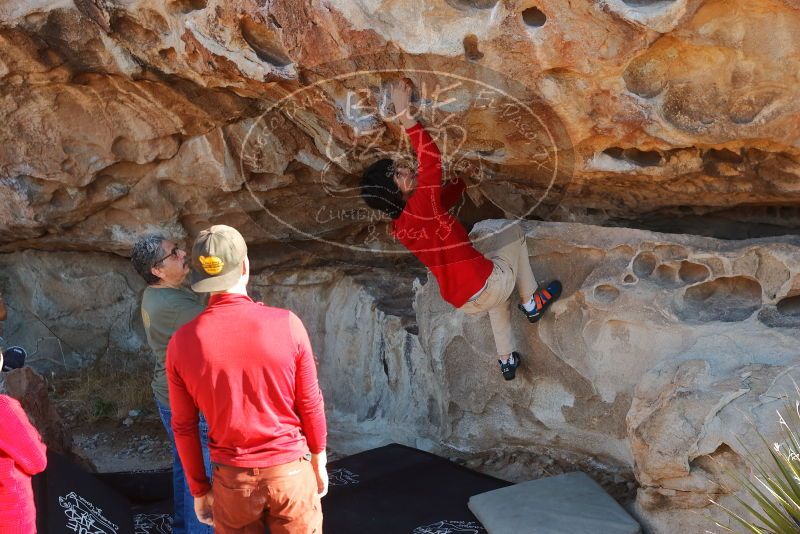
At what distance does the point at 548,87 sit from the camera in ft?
10.3

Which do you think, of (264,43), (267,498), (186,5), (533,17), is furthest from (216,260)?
(186,5)

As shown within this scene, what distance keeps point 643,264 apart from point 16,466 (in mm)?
2369

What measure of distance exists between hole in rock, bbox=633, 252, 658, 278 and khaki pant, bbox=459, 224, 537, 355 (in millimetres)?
437

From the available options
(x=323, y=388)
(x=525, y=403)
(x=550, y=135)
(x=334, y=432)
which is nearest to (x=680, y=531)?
(x=525, y=403)

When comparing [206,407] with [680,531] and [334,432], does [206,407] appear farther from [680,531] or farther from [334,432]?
[334,432]

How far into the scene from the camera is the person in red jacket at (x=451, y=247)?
3.37 meters

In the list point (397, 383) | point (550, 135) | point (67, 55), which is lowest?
point (397, 383)

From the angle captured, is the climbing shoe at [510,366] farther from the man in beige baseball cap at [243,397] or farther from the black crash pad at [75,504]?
the black crash pad at [75,504]

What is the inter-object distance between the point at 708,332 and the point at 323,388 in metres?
2.61

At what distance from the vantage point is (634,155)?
11.2 feet

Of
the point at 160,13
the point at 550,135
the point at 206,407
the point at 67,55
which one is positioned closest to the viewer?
the point at 206,407

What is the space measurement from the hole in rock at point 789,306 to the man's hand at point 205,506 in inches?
81.5

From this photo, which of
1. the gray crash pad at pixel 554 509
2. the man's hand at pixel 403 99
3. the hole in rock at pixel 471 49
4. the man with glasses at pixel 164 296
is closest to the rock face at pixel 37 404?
the man with glasses at pixel 164 296

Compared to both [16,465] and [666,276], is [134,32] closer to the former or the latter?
[16,465]
